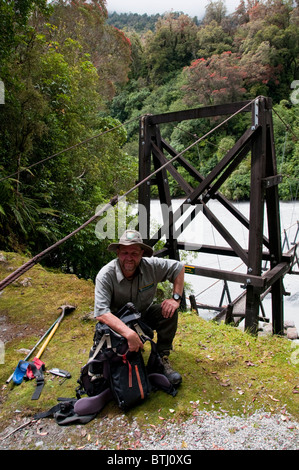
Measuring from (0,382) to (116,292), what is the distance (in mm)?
1552

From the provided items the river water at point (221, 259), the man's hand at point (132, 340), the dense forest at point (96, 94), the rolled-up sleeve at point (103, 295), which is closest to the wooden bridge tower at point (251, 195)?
the dense forest at point (96, 94)

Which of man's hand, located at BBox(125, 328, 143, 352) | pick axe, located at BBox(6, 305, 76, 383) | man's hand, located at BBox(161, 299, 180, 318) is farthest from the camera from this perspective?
pick axe, located at BBox(6, 305, 76, 383)

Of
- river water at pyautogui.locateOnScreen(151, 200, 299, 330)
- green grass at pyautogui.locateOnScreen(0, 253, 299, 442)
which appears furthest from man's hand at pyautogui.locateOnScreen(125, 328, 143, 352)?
river water at pyautogui.locateOnScreen(151, 200, 299, 330)

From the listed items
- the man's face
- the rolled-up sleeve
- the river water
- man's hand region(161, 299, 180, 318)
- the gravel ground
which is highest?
the man's face

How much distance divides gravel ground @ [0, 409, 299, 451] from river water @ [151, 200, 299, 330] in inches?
317

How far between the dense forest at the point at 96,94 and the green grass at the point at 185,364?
215cm

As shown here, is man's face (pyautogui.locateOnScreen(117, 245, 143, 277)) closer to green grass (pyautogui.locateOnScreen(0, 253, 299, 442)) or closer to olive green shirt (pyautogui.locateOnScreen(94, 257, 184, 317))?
olive green shirt (pyautogui.locateOnScreen(94, 257, 184, 317))

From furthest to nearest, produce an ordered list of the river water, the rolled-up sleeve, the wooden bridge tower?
the river water, the wooden bridge tower, the rolled-up sleeve

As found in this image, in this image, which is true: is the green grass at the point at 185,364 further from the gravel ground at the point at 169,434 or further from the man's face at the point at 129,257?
the man's face at the point at 129,257

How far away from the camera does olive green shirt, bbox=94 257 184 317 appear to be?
2.99 meters

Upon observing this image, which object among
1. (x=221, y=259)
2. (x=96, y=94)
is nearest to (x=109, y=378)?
(x=96, y=94)

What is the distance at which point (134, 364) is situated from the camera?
2902 millimetres

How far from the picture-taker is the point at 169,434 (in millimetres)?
2654

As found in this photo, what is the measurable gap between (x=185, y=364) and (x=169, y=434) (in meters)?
0.98
